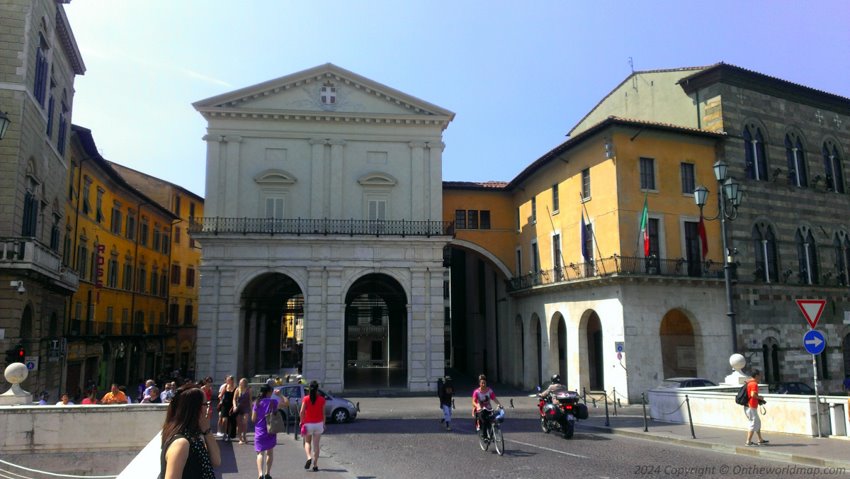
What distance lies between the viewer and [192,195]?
52.6 meters

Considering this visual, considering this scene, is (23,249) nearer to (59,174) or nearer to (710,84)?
(59,174)

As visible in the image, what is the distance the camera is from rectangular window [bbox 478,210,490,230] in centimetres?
3747

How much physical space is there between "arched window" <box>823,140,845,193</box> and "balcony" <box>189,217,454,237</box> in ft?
67.4

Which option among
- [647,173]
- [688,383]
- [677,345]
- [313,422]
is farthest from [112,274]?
[688,383]

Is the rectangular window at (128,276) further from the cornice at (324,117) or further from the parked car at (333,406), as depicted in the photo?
the parked car at (333,406)

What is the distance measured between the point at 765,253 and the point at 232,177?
27.3 metres

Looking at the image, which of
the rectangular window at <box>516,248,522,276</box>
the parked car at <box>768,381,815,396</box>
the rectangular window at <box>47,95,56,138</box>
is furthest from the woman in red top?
the rectangular window at <box>516,248,522,276</box>

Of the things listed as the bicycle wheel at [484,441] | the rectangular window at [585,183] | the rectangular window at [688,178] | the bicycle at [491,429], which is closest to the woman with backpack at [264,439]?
the bicycle at [491,429]

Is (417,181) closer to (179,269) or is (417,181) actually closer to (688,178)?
(688,178)

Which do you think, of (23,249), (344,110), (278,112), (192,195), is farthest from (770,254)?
(192,195)

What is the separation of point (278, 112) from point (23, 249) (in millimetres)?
15255

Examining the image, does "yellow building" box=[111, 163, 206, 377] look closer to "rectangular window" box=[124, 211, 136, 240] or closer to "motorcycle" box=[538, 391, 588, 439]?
"rectangular window" box=[124, 211, 136, 240]

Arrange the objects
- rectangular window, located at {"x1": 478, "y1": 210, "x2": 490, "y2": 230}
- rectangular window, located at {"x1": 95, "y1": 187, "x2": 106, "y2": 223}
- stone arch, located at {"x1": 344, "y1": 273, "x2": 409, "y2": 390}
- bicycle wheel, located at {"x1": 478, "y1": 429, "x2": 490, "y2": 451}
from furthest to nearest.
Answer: stone arch, located at {"x1": 344, "y1": 273, "x2": 409, "y2": 390}, rectangular window, located at {"x1": 478, "y1": 210, "x2": 490, "y2": 230}, rectangular window, located at {"x1": 95, "y1": 187, "x2": 106, "y2": 223}, bicycle wheel, located at {"x1": 478, "y1": 429, "x2": 490, "y2": 451}

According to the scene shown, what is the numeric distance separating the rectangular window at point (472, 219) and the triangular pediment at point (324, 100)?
635cm
